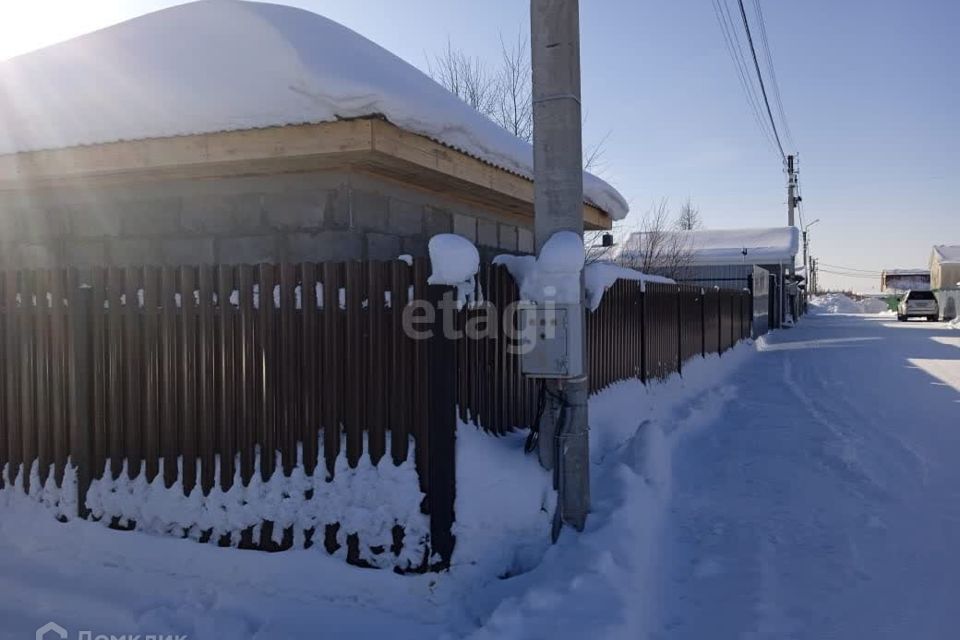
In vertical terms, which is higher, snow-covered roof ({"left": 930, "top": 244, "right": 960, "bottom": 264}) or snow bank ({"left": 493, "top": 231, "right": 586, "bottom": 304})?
snow-covered roof ({"left": 930, "top": 244, "right": 960, "bottom": 264})

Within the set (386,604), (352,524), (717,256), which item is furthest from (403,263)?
(717,256)

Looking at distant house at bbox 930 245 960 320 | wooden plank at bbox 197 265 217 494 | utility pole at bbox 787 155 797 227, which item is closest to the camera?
wooden plank at bbox 197 265 217 494

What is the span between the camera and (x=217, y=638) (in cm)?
327

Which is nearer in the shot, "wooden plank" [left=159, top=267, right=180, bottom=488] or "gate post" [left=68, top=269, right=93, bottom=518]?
"wooden plank" [left=159, top=267, right=180, bottom=488]

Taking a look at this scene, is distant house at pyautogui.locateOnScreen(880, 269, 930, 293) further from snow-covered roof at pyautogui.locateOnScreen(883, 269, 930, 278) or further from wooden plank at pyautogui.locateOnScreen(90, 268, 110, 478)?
wooden plank at pyautogui.locateOnScreen(90, 268, 110, 478)

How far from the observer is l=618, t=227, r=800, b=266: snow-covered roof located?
1200 inches

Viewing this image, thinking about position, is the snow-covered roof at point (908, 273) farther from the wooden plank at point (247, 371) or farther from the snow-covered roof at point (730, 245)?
the wooden plank at point (247, 371)

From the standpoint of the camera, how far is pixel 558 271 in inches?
155

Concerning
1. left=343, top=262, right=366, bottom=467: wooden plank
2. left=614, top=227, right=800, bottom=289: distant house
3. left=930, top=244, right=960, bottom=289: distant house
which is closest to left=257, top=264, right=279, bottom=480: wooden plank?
left=343, top=262, right=366, bottom=467: wooden plank

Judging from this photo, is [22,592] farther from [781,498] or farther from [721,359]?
[721,359]

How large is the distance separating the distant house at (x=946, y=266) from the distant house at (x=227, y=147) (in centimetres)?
7669

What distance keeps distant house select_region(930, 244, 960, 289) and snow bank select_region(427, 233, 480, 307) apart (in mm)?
77448

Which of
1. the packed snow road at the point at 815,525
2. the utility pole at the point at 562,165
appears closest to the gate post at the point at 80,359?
the utility pole at the point at 562,165

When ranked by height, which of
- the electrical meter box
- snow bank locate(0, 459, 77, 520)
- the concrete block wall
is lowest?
snow bank locate(0, 459, 77, 520)
